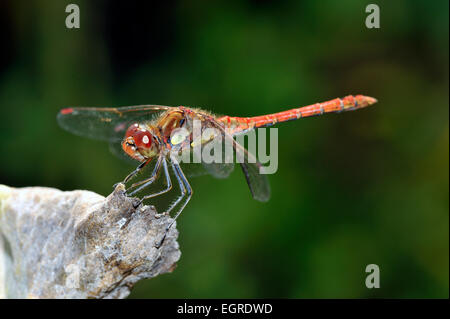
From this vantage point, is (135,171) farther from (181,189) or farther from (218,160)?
(218,160)

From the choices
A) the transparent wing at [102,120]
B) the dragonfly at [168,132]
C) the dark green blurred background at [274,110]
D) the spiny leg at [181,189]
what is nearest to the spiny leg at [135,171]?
the dragonfly at [168,132]

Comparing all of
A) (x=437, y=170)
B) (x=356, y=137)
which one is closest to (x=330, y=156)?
(x=356, y=137)

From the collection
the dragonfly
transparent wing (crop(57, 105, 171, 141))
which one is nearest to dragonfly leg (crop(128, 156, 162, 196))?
the dragonfly

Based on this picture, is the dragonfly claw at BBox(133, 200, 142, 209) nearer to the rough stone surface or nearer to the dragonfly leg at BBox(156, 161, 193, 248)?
the rough stone surface

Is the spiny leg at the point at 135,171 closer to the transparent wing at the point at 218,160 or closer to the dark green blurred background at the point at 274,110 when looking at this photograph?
the transparent wing at the point at 218,160

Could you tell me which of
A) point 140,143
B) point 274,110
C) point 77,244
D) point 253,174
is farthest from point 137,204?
point 274,110

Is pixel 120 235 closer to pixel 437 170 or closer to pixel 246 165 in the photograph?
pixel 246 165
